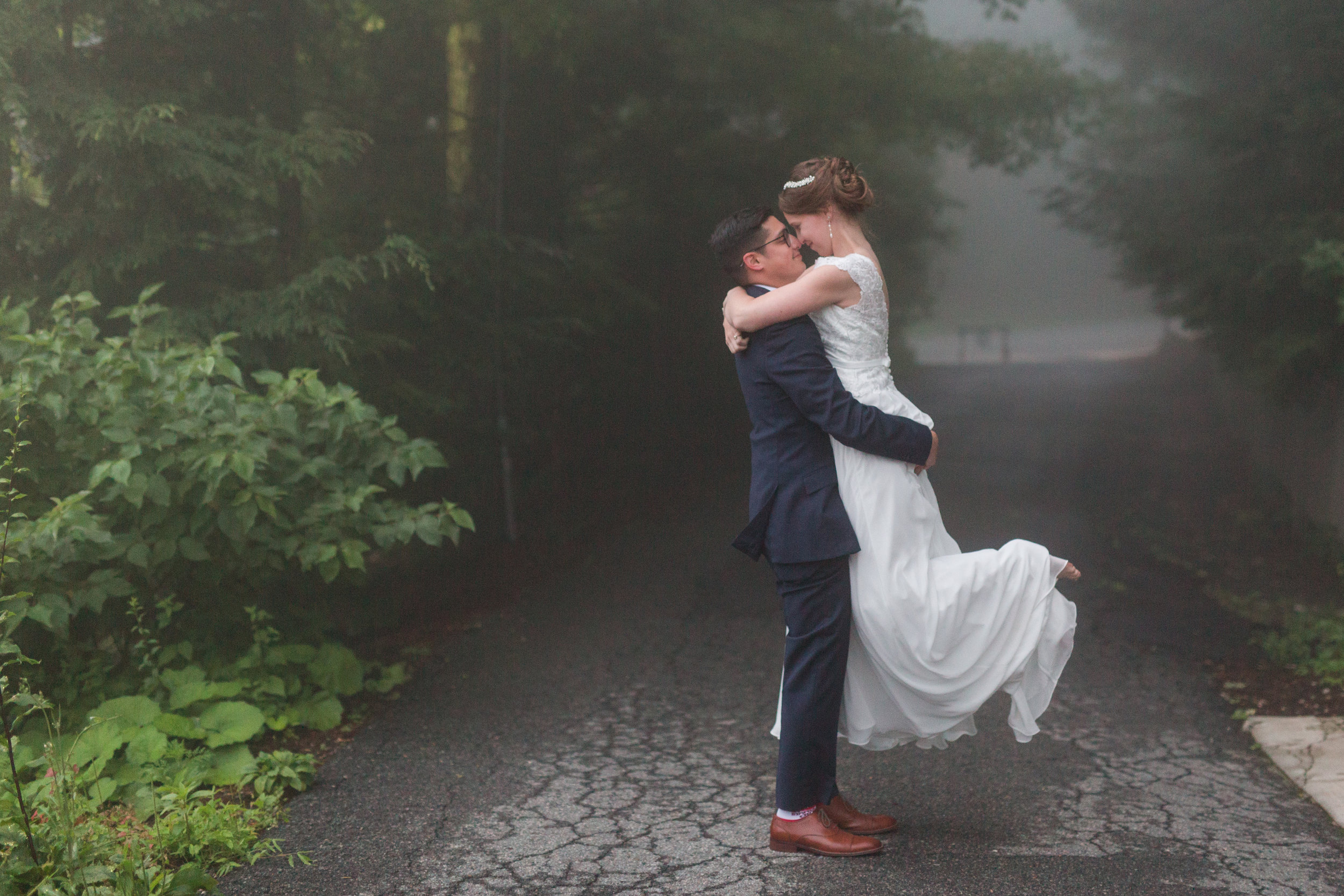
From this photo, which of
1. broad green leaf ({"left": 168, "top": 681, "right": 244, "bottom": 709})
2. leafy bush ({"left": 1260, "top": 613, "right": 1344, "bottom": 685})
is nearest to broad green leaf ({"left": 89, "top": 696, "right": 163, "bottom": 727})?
broad green leaf ({"left": 168, "top": 681, "right": 244, "bottom": 709})

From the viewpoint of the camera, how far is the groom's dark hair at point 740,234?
343 centimetres

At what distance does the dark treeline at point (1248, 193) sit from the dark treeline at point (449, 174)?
7.47 ft

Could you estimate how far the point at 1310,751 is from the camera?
4543mm

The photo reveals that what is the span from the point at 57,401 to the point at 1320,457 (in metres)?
9.00

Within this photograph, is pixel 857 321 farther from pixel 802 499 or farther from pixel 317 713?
pixel 317 713

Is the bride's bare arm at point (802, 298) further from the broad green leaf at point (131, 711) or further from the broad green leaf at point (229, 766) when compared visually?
the broad green leaf at point (131, 711)

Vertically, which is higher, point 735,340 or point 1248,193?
point 1248,193

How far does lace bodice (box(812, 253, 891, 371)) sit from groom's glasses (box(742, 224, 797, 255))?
0.12 m

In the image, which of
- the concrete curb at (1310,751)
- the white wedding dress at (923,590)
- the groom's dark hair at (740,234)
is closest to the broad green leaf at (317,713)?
the white wedding dress at (923,590)

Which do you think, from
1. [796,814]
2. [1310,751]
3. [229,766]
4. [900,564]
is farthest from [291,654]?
[1310,751]

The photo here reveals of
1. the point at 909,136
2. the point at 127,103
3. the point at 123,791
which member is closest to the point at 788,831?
the point at 123,791

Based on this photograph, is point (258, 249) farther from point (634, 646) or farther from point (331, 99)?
point (634, 646)

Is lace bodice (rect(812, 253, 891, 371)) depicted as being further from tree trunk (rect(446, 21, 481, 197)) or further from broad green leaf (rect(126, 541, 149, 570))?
tree trunk (rect(446, 21, 481, 197))

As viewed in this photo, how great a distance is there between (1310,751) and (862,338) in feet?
8.77
